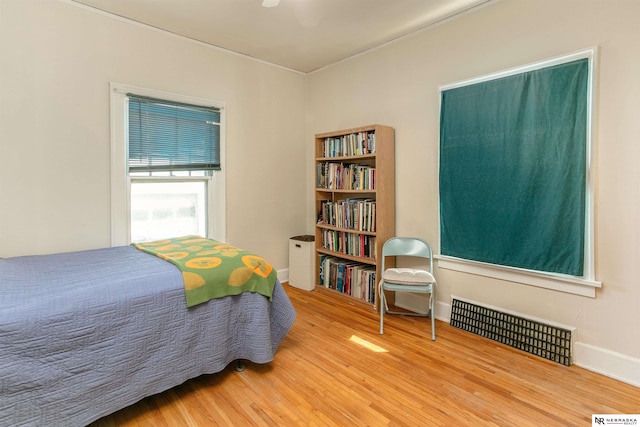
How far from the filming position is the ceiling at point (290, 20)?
8.43 ft

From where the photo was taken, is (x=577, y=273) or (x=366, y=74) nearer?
(x=577, y=273)

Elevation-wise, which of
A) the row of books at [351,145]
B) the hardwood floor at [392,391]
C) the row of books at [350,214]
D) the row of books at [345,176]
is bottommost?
the hardwood floor at [392,391]

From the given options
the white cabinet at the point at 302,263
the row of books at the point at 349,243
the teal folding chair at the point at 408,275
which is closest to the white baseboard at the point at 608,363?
the teal folding chair at the point at 408,275

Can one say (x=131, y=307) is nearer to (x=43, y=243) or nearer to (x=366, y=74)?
(x=43, y=243)

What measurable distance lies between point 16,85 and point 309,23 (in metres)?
2.24

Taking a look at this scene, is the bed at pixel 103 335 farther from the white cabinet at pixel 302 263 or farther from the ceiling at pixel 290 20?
the ceiling at pixel 290 20

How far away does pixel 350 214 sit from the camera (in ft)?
11.1

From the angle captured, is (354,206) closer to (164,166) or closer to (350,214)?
(350,214)

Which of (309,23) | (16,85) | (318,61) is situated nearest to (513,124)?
(309,23)

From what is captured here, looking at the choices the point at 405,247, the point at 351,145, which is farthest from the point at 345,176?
the point at 405,247

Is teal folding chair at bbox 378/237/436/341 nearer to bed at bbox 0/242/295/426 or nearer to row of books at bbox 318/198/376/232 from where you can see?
row of books at bbox 318/198/376/232

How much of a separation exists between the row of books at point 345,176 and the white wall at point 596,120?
0.95ft

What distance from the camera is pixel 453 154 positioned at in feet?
9.10

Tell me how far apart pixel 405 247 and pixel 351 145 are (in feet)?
3.74
